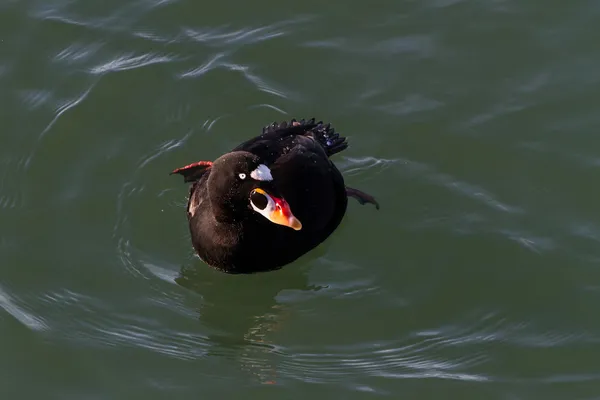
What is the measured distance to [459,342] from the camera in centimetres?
761

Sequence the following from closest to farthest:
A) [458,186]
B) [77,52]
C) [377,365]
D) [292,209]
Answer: [377,365] < [292,209] < [458,186] < [77,52]

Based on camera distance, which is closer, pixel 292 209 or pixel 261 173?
pixel 261 173

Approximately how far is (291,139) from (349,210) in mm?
889

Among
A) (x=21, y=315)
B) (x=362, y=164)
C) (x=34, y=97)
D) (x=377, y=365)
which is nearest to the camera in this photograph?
(x=377, y=365)

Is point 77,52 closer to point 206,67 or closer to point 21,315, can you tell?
point 206,67

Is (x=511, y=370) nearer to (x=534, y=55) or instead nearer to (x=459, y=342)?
(x=459, y=342)

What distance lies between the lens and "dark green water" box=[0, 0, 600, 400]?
7.53 m

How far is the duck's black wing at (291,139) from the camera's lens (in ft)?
28.0

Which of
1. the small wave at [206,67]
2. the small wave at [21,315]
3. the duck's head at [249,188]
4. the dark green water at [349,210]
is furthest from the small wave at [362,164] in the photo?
the small wave at [21,315]

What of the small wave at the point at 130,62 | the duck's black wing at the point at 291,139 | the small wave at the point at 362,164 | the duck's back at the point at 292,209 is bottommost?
the duck's back at the point at 292,209

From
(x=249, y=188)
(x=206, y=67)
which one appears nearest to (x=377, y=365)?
(x=249, y=188)

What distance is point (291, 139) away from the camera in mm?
8742

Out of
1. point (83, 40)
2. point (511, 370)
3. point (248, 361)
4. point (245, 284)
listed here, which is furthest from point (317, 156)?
point (83, 40)

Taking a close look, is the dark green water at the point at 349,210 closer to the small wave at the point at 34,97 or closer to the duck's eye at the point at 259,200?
the small wave at the point at 34,97
